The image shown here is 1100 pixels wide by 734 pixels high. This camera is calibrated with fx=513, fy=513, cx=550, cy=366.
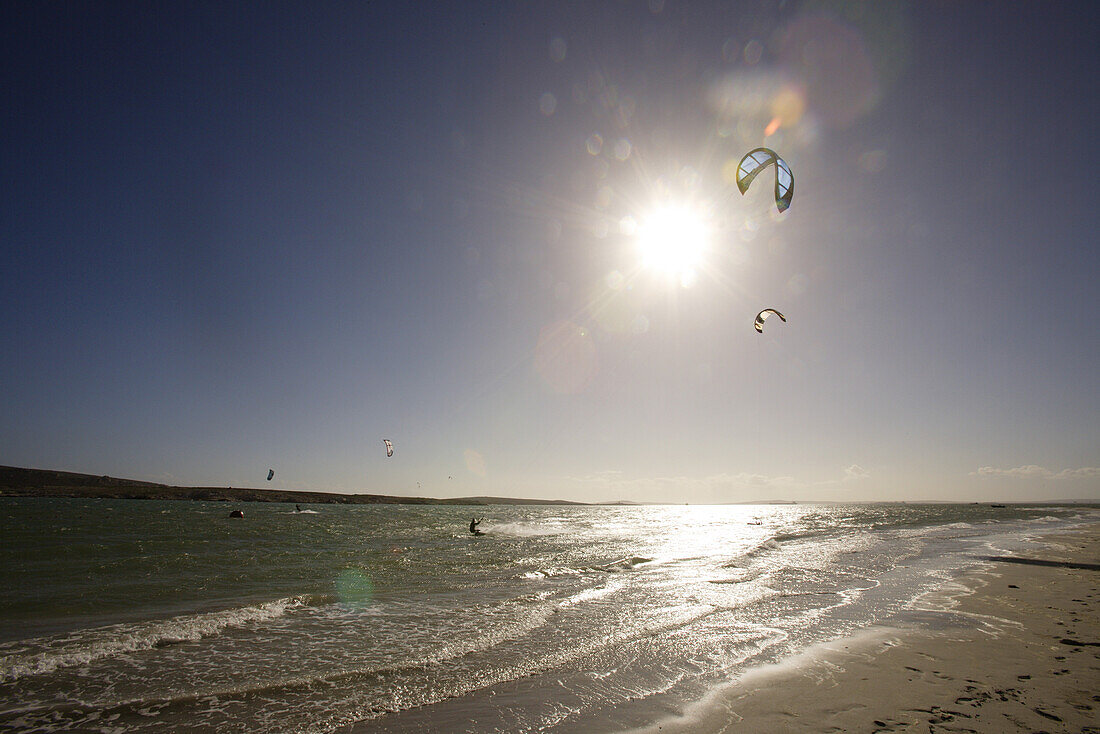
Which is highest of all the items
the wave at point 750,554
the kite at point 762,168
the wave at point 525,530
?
the kite at point 762,168

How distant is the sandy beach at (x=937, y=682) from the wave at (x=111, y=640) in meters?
8.66

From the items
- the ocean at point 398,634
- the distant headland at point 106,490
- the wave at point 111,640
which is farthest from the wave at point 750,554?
the distant headland at point 106,490

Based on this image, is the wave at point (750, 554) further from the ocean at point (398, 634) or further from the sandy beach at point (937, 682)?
the sandy beach at point (937, 682)

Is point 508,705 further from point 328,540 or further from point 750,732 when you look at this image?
point 328,540

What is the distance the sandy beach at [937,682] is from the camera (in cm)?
536

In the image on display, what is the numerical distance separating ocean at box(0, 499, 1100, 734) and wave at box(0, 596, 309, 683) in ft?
0.16

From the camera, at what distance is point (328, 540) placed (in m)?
29.0

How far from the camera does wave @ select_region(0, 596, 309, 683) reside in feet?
25.3

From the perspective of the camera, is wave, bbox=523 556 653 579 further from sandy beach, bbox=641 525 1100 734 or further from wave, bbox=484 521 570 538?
wave, bbox=484 521 570 538

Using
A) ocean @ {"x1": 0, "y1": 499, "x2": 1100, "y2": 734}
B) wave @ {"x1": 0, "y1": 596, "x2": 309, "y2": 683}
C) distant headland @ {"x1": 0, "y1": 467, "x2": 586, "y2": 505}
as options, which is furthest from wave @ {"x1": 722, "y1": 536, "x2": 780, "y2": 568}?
distant headland @ {"x1": 0, "y1": 467, "x2": 586, "y2": 505}

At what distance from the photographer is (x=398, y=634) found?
9562 millimetres

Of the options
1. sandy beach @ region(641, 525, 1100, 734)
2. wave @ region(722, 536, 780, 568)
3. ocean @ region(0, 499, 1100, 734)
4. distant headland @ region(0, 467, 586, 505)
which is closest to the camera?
sandy beach @ region(641, 525, 1100, 734)

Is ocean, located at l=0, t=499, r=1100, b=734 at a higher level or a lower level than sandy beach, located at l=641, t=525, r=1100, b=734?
lower

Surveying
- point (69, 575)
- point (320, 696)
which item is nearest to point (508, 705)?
point (320, 696)
